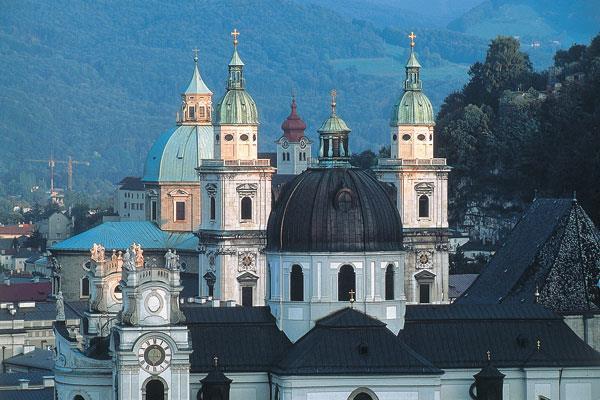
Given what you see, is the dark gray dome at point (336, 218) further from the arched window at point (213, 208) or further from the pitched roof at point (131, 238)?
the pitched roof at point (131, 238)

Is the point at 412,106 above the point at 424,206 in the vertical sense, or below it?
above

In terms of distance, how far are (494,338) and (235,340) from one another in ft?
27.2

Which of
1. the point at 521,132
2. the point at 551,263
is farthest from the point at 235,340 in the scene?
the point at 521,132

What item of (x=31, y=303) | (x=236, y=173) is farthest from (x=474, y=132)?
(x=236, y=173)

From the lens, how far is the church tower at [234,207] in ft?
389

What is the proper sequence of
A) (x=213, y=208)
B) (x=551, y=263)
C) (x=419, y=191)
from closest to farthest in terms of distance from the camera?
(x=551, y=263)
(x=213, y=208)
(x=419, y=191)

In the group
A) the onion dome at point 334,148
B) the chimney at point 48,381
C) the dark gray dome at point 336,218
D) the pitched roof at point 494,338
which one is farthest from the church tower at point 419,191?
the dark gray dome at point 336,218

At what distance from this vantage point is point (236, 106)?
403 ft

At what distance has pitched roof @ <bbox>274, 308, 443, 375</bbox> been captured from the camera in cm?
8281

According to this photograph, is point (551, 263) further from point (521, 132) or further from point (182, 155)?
point (521, 132)

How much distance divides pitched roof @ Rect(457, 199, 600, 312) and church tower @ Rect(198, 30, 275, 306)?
21.8 meters

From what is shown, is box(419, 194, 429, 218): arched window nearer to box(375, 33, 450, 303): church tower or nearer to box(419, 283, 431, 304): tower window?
box(375, 33, 450, 303): church tower

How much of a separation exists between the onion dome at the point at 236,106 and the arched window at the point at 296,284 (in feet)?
122

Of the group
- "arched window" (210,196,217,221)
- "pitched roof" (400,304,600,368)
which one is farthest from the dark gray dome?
"arched window" (210,196,217,221)
